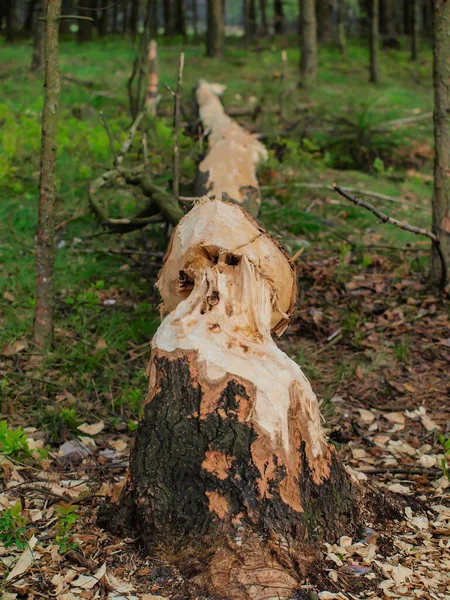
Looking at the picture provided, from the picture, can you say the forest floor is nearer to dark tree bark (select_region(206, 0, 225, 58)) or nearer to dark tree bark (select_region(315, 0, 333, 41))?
dark tree bark (select_region(206, 0, 225, 58))

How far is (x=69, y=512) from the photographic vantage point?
266 cm

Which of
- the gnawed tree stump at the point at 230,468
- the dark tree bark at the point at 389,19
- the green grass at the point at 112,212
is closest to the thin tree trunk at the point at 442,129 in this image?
the green grass at the point at 112,212

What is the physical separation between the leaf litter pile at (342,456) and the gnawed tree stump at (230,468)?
0.34 ft

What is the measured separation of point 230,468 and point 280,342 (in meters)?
2.51

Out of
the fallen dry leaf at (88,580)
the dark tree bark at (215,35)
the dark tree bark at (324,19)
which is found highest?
the dark tree bark at (324,19)

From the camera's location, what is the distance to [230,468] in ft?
8.18

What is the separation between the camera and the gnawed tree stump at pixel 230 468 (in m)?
2.38

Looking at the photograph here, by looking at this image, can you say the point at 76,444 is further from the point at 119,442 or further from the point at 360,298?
the point at 360,298

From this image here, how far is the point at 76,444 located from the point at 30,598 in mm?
1481

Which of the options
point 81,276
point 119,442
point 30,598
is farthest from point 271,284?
point 81,276

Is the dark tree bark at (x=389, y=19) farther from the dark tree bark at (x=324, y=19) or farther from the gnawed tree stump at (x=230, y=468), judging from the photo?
the gnawed tree stump at (x=230, y=468)

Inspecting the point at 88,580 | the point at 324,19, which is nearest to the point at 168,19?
the point at 324,19

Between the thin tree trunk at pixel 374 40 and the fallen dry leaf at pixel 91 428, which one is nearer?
the fallen dry leaf at pixel 91 428

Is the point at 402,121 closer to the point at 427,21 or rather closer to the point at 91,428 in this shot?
the point at 91,428
